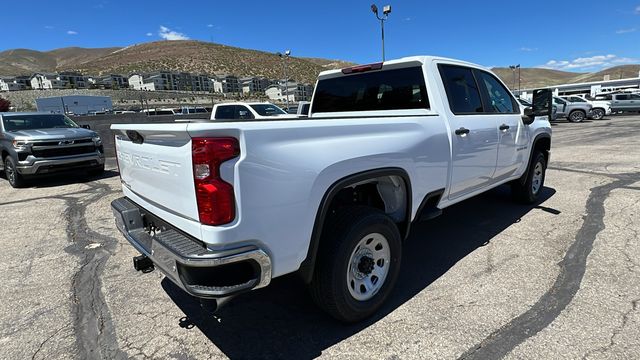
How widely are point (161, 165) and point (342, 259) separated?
1337mm

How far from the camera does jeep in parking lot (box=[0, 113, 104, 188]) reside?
26.3ft

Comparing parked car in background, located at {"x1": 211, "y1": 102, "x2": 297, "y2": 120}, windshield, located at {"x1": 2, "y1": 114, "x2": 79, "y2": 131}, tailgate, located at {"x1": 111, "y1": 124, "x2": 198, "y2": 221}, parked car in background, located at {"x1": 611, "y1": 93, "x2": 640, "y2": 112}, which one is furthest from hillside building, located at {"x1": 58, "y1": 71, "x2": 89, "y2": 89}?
tailgate, located at {"x1": 111, "y1": 124, "x2": 198, "y2": 221}

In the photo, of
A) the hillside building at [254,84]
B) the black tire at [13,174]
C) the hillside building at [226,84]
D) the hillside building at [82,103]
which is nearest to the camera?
the black tire at [13,174]

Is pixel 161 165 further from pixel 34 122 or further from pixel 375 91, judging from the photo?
pixel 34 122

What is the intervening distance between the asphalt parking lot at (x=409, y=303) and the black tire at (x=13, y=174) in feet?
12.8

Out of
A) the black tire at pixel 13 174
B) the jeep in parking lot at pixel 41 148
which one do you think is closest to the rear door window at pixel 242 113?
the jeep in parking lot at pixel 41 148

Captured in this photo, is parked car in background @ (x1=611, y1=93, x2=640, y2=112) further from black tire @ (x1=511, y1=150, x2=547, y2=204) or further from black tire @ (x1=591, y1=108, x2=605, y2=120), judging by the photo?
black tire @ (x1=511, y1=150, x2=547, y2=204)

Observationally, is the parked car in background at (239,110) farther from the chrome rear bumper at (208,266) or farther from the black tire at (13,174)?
the chrome rear bumper at (208,266)

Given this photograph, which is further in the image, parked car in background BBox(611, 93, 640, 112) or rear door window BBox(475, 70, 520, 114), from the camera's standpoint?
parked car in background BBox(611, 93, 640, 112)

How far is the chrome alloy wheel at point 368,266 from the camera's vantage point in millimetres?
2785

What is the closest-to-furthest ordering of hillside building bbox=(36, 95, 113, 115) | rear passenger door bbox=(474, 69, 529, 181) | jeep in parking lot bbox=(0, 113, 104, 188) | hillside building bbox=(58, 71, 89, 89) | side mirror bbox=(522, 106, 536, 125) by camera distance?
rear passenger door bbox=(474, 69, 529, 181)
side mirror bbox=(522, 106, 536, 125)
jeep in parking lot bbox=(0, 113, 104, 188)
hillside building bbox=(36, 95, 113, 115)
hillside building bbox=(58, 71, 89, 89)

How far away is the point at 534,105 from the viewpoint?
4953 millimetres

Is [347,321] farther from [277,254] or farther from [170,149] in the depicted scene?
[170,149]

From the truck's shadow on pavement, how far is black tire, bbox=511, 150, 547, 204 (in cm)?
115
